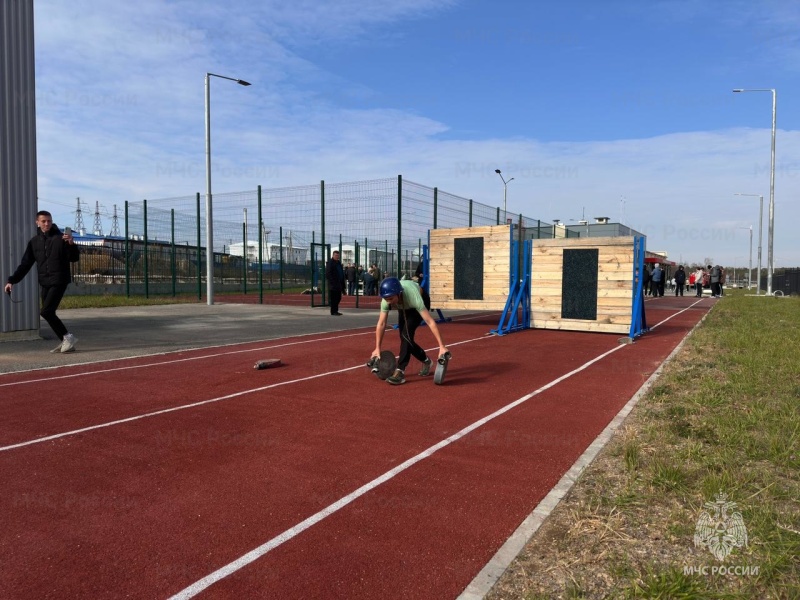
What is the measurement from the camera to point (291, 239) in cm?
2634

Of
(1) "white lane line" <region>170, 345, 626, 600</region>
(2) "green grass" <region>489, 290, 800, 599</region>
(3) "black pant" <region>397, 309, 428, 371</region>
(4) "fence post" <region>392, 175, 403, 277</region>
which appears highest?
Answer: (4) "fence post" <region>392, 175, 403, 277</region>

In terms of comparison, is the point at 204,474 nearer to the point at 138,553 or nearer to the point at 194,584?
the point at 138,553

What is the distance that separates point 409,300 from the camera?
710 centimetres

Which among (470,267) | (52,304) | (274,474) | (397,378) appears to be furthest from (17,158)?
(470,267)

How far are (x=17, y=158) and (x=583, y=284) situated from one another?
1195 centimetres

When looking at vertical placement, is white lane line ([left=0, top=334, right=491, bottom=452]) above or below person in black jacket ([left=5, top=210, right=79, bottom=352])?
below

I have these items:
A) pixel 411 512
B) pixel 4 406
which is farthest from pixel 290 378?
pixel 411 512

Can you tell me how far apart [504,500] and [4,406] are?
5.24 m

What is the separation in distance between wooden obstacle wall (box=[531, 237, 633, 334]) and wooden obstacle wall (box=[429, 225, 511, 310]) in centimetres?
82

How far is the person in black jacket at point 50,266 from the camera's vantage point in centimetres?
897

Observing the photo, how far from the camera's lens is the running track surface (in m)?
2.70

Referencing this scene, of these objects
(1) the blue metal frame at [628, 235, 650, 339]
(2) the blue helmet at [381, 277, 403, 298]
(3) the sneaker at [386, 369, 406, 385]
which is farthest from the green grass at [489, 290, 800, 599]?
(1) the blue metal frame at [628, 235, 650, 339]

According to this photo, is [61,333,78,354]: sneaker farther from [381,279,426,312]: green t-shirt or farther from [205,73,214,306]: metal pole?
[205,73,214,306]: metal pole

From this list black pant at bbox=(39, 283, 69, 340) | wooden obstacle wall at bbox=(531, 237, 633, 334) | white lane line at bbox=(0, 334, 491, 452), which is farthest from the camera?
wooden obstacle wall at bbox=(531, 237, 633, 334)
